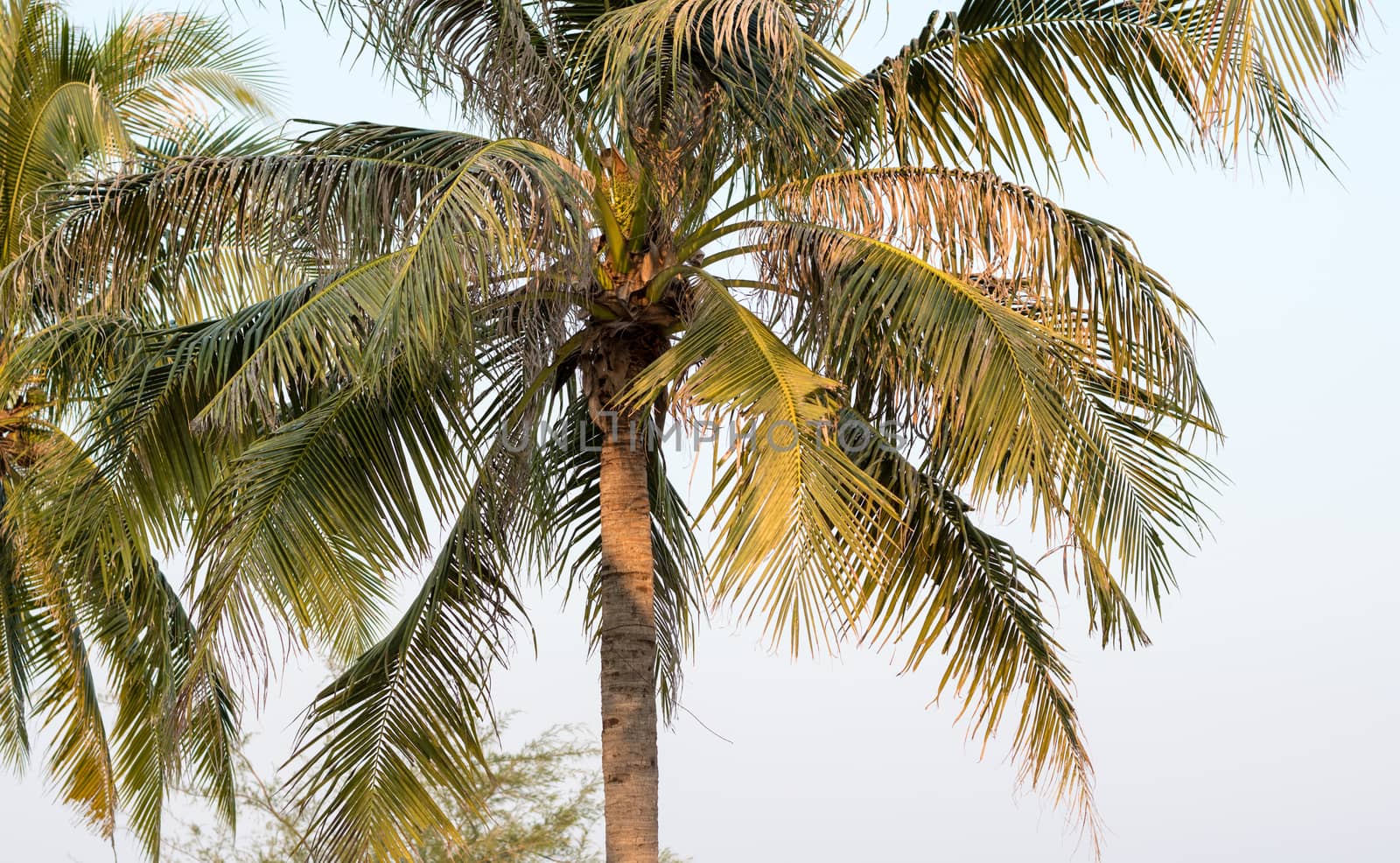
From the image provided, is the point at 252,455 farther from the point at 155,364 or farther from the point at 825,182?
the point at 825,182

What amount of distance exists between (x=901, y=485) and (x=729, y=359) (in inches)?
60.2

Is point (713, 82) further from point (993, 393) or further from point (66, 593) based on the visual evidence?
point (66, 593)

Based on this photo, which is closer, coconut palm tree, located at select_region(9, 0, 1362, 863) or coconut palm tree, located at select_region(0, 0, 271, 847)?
coconut palm tree, located at select_region(9, 0, 1362, 863)

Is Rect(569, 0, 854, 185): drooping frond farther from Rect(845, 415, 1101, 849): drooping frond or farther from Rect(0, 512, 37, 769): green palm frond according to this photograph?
Rect(0, 512, 37, 769): green palm frond

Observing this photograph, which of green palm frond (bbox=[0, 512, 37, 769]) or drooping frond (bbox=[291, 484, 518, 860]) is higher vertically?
green palm frond (bbox=[0, 512, 37, 769])

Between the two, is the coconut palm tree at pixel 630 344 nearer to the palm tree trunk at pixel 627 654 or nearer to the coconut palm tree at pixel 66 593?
the palm tree trunk at pixel 627 654

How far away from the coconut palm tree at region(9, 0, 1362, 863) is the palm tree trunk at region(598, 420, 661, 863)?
2 centimetres

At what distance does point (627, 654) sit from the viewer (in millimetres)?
7602

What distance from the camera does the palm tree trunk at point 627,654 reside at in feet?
24.1

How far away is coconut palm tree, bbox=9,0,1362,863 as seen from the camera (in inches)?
259

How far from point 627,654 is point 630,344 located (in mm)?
1592

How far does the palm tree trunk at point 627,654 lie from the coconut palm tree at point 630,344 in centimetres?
2

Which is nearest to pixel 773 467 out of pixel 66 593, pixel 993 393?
pixel 993 393

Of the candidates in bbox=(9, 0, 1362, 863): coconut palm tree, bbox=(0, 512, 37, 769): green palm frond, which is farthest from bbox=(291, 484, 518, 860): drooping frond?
bbox=(0, 512, 37, 769): green palm frond
